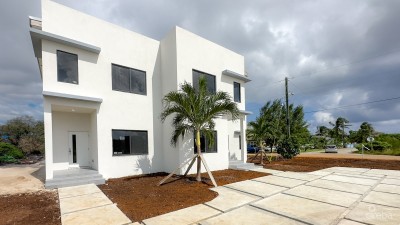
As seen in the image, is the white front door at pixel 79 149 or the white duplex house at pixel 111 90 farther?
the white front door at pixel 79 149

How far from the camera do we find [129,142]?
1145cm

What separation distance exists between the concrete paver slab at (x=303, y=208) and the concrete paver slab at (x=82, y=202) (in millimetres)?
4868

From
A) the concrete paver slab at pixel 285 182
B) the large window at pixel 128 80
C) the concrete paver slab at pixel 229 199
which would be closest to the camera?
the concrete paver slab at pixel 229 199

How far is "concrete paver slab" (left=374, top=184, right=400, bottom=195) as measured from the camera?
7708 millimetres

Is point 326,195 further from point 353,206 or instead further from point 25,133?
point 25,133

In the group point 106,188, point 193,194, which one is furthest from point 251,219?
point 106,188

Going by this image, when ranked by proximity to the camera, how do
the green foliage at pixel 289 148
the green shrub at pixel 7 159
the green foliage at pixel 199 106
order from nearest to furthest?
the green foliage at pixel 199 106 < the green shrub at pixel 7 159 < the green foliage at pixel 289 148

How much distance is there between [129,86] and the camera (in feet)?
38.3

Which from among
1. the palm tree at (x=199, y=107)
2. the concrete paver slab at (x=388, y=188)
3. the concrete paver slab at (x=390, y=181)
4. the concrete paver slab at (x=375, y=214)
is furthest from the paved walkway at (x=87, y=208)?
the concrete paver slab at (x=390, y=181)

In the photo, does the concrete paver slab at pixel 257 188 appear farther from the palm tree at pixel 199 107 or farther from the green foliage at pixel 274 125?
the green foliage at pixel 274 125

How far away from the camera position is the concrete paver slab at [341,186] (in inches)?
311

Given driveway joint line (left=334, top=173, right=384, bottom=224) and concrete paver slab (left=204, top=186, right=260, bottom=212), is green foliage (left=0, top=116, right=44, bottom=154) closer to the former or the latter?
concrete paver slab (left=204, top=186, right=260, bottom=212)

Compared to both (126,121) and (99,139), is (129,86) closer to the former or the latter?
(126,121)

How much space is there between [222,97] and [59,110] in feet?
27.6
